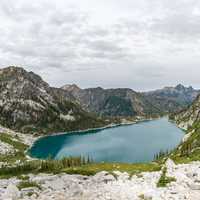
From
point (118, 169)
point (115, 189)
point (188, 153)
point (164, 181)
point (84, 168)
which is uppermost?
point (164, 181)

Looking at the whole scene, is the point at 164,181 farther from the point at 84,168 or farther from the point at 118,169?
the point at 84,168

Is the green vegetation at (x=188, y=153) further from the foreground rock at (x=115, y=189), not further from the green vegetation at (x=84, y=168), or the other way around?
the foreground rock at (x=115, y=189)

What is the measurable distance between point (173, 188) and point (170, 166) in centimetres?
1834

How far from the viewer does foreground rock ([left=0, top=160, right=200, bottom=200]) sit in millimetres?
42994

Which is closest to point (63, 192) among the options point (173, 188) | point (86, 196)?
point (86, 196)

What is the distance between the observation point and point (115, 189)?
4825 cm

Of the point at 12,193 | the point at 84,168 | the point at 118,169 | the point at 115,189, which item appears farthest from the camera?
the point at 84,168

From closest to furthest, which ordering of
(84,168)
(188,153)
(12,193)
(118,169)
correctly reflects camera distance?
(12,193), (118,169), (84,168), (188,153)

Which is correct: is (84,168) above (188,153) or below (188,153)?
below

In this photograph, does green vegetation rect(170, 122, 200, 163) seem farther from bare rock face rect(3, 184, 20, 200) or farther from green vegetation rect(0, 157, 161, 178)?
bare rock face rect(3, 184, 20, 200)

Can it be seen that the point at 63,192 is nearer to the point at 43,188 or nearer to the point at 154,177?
the point at 43,188

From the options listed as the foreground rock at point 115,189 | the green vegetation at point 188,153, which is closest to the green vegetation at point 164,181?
the foreground rock at point 115,189

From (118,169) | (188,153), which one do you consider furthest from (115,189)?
(188,153)

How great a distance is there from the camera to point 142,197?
140ft
